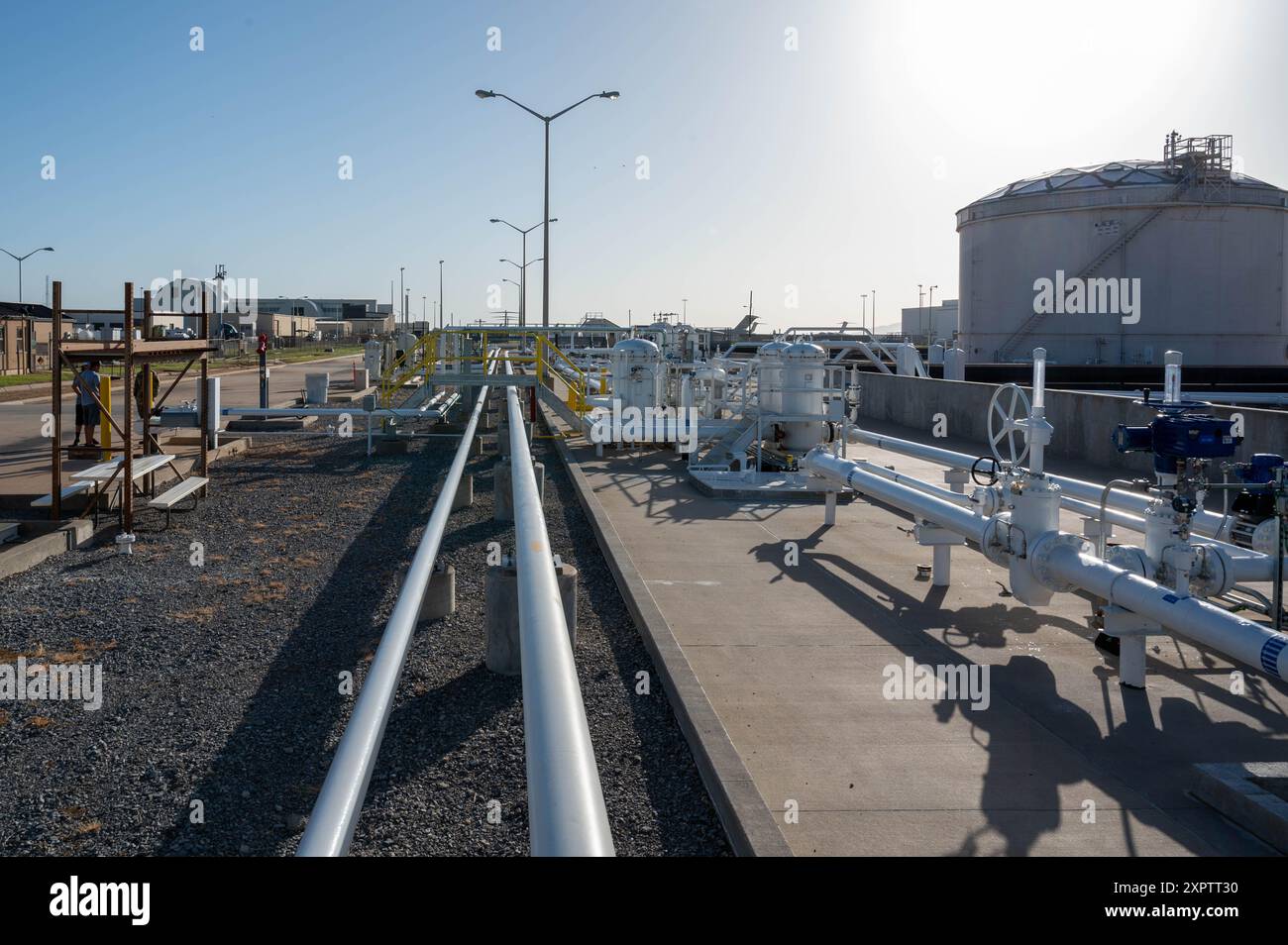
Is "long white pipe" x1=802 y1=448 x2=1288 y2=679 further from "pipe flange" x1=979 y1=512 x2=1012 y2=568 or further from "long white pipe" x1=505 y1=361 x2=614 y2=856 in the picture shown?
"long white pipe" x1=505 y1=361 x2=614 y2=856

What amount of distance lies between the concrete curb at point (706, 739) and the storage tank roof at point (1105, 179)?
39.6m

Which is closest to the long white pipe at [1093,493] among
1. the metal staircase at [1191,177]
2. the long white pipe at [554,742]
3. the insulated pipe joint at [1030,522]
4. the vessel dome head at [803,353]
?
the insulated pipe joint at [1030,522]

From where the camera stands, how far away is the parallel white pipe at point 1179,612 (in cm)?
523

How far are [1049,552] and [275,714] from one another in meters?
4.63

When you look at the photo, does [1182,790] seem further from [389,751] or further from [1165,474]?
[389,751]

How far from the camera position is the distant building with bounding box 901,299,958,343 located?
96.0 m

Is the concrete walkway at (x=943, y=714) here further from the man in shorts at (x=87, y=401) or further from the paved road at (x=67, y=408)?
the paved road at (x=67, y=408)

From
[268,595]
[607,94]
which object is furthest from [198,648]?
[607,94]

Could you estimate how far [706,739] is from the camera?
5.61m

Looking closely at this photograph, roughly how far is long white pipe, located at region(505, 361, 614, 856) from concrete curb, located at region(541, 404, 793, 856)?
1.14m

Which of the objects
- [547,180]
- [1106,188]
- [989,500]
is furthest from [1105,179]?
[989,500]

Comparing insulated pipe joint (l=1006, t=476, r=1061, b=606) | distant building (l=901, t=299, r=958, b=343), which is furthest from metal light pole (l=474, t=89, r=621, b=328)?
distant building (l=901, t=299, r=958, b=343)

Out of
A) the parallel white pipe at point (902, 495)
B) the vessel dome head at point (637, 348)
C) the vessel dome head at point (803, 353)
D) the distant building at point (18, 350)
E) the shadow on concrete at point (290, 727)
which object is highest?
the distant building at point (18, 350)
